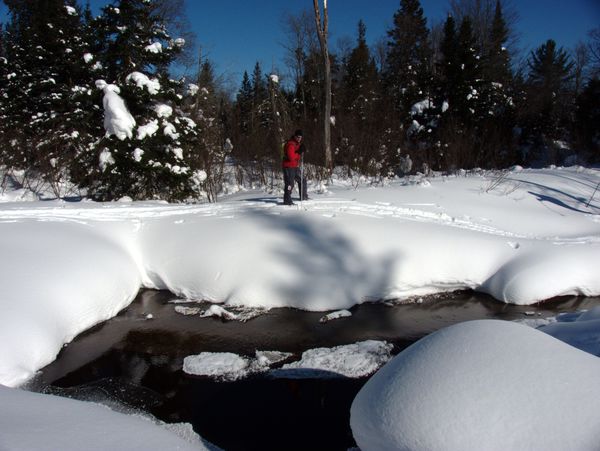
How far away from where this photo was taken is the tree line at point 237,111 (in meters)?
11.3

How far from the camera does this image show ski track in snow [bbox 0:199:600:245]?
7.89 metres

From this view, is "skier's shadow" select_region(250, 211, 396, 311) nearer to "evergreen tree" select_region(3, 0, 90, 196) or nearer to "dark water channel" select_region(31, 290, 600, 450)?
"dark water channel" select_region(31, 290, 600, 450)

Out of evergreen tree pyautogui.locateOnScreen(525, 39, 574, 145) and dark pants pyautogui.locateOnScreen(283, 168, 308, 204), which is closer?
dark pants pyautogui.locateOnScreen(283, 168, 308, 204)

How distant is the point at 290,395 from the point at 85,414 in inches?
85.8

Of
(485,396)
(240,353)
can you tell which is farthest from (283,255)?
(485,396)

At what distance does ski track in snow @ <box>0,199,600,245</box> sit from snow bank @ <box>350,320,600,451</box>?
5265 mm

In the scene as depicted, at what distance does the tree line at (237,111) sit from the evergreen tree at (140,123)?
0.11ft

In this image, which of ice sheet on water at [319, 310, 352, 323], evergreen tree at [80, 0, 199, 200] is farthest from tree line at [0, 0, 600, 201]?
ice sheet on water at [319, 310, 352, 323]

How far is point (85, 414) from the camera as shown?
103 inches

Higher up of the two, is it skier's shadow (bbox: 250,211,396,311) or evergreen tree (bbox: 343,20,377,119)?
evergreen tree (bbox: 343,20,377,119)

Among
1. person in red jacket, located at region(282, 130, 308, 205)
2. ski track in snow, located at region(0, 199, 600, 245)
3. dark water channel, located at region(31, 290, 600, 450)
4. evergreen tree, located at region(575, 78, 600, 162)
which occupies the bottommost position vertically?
dark water channel, located at region(31, 290, 600, 450)

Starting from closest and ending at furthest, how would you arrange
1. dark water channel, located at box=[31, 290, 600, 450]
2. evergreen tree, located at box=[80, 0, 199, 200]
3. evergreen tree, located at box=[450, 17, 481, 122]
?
dark water channel, located at box=[31, 290, 600, 450]
evergreen tree, located at box=[80, 0, 199, 200]
evergreen tree, located at box=[450, 17, 481, 122]

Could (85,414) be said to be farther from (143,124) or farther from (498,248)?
(143,124)

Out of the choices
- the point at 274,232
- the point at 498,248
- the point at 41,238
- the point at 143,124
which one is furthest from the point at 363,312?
the point at 143,124
